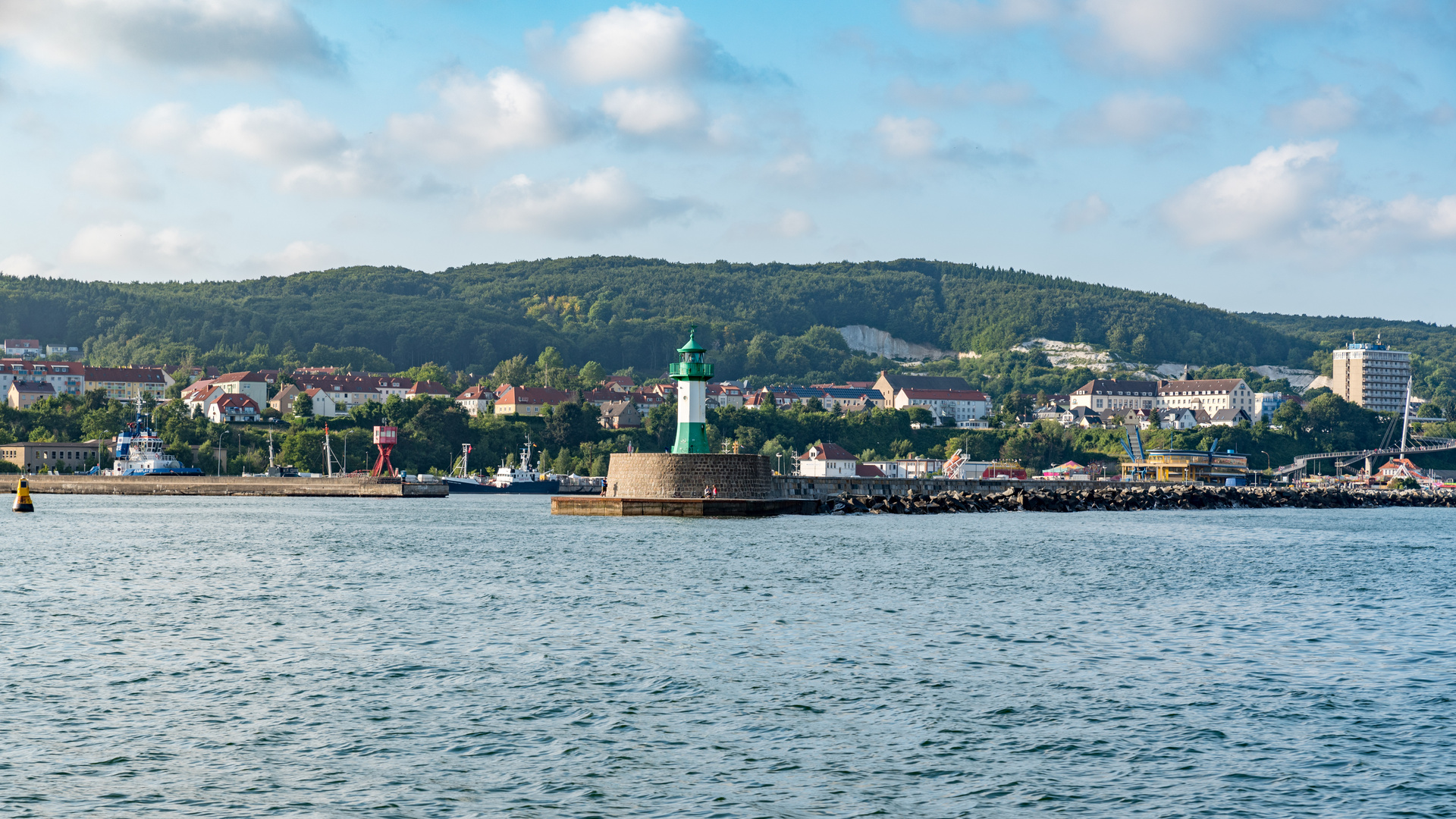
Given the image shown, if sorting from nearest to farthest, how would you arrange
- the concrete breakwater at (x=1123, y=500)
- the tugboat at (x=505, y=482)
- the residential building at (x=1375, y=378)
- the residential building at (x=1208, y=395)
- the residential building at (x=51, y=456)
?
1. the concrete breakwater at (x=1123, y=500)
2. the residential building at (x=51, y=456)
3. the tugboat at (x=505, y=482)
4. the residential building at (x=1208, y=395)
5. the residential building at (x=1375, y=378)

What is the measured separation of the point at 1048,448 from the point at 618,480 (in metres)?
82.1

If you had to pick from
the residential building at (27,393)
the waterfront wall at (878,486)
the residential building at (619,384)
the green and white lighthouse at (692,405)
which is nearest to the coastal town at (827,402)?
the residential building at (27,393)

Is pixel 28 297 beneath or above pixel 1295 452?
above

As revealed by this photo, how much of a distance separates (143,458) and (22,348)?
108 metres

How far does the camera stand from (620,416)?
128750 mm

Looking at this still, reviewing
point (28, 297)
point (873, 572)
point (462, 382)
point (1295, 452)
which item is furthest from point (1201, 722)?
point (28, 297)

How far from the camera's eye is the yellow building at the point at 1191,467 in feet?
354

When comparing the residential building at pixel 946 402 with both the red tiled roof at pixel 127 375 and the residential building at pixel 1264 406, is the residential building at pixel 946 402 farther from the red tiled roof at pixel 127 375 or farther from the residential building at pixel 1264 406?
the red tiled roof at pixel 127 375

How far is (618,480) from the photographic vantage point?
55.9 m

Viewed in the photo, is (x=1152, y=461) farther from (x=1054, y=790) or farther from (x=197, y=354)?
(x=197, y=354)

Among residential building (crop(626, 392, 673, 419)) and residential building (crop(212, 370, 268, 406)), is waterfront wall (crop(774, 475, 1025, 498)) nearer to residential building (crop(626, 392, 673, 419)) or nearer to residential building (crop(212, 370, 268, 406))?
residential building (crop(626, 392, 673, 419))

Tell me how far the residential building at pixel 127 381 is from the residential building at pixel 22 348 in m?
40.3

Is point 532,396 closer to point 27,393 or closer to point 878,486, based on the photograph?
point 27,393

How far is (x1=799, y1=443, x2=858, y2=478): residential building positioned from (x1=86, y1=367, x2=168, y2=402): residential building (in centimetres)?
7367
